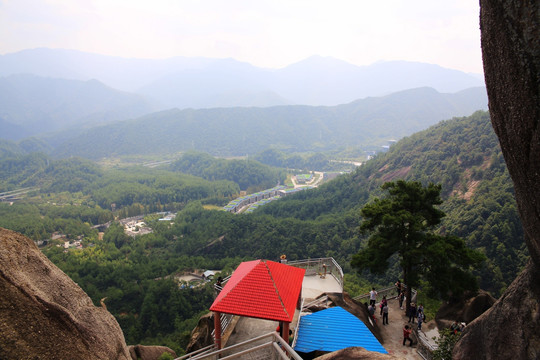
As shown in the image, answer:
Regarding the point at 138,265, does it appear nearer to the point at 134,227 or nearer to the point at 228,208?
the point at 134,227

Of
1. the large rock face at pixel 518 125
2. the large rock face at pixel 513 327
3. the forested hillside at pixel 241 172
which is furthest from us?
the forested hillside at pixel 241 172

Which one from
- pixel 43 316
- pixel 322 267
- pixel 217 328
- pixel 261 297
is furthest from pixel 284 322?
pixel 322 267

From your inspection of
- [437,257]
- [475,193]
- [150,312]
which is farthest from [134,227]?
[437,257]

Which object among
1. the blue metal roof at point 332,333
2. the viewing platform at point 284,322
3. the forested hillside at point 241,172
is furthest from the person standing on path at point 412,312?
the forested hillside at point 241,172

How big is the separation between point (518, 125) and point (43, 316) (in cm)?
914

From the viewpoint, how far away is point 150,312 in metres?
35.5

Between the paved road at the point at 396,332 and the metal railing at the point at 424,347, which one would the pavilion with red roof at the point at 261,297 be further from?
the metal railing at the point at 424,347

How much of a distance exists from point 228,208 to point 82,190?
53.5 meters

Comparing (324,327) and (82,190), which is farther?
(82,190)

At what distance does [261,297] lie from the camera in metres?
10.7

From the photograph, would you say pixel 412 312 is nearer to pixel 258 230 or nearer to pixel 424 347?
pixel 424 347

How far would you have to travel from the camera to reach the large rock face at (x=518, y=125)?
193 inches

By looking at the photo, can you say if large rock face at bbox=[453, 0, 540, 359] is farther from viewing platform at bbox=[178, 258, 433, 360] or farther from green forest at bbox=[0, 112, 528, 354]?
green forest at bbox=[0, 112, 528, 354]

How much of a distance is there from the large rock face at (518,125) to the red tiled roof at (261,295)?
211 inches
